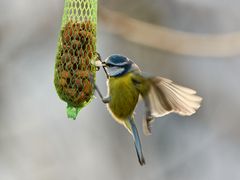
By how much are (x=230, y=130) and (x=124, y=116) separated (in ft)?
11.3

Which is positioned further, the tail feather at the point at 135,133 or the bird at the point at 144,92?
the tail feather at the point at 135,133

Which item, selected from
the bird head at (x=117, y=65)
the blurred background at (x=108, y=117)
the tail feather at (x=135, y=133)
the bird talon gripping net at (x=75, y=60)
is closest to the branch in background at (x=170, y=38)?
the blurred background at (x=108, y=117)

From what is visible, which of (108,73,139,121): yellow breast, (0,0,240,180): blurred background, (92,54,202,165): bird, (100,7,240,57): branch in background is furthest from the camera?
(0,0,240,180): blurred background

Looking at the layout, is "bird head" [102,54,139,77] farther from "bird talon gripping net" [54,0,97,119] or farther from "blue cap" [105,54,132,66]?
"bird talon gripping net" [54,0,97,119]

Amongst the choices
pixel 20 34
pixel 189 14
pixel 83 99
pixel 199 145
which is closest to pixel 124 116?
pixel 83 99

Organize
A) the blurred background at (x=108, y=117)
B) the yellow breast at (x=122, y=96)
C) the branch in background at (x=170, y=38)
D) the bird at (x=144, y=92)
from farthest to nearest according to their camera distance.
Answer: the blurred background at (x=108, y=117) → the branch in background at (x=170, y=38) → the yellow breast at (x=122, y=96) → the bird at (x=144, y=92)

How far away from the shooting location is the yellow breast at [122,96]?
3.49 metres

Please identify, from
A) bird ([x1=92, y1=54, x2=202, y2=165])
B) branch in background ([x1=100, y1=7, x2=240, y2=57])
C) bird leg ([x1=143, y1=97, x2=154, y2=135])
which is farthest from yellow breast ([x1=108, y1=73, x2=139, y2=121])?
branch in background ([x1=100, y1=7, x2=240, y2=57])

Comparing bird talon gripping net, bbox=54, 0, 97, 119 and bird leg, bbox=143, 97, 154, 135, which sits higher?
bird talon gripping net, bbox=54, 0, 97, 119

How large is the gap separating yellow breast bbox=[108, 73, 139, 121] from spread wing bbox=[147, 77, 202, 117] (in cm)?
15

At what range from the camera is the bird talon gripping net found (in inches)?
138

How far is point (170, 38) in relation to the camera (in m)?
5.52

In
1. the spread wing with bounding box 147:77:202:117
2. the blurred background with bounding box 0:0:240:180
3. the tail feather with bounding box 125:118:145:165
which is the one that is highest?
the spread wing with bounding box 147:77:202:117

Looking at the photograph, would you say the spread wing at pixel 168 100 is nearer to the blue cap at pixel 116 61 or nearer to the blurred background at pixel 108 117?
the blue cap at pixel 116 61
